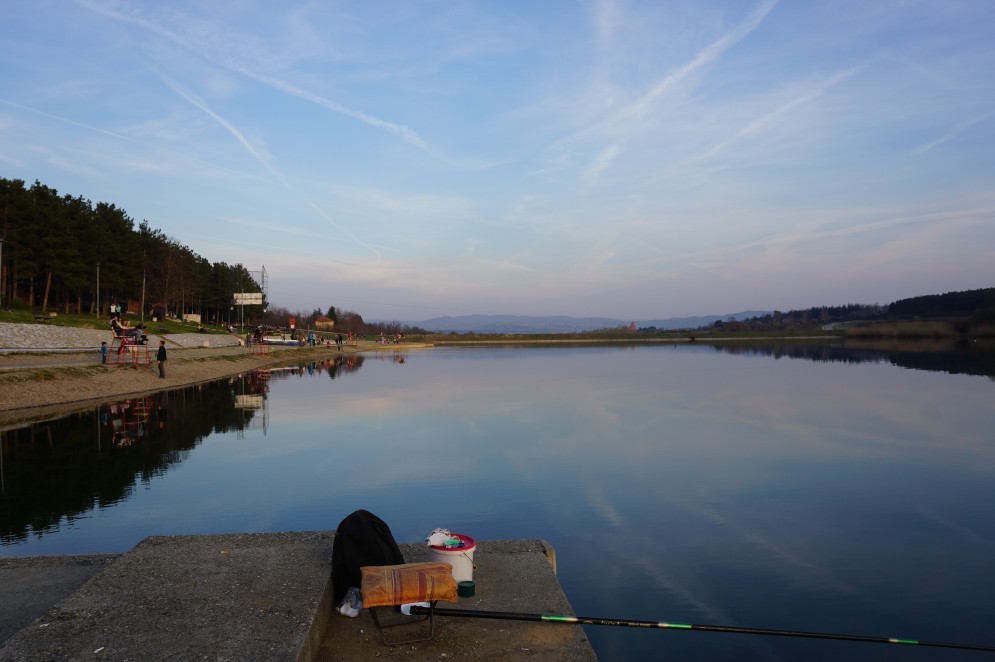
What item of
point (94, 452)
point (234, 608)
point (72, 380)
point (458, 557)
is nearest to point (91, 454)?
point (94, 452)

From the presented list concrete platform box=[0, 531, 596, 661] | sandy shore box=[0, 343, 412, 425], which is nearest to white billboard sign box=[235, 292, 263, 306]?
sandy shore box=[0, 343, 412, 425]

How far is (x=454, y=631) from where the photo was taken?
648 cm

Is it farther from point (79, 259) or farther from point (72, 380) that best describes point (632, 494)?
point (79, 259)

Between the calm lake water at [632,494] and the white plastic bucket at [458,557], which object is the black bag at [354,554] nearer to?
the white plastic bucket at [458,557]

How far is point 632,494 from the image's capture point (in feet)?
46.5

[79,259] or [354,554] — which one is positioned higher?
[79,259]

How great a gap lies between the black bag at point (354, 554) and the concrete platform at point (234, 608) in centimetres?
19

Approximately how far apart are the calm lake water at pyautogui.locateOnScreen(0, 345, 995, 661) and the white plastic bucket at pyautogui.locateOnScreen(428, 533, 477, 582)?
197cm

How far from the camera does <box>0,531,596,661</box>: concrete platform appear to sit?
5418mm

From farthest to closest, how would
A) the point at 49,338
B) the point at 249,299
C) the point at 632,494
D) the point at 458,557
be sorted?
the point at 249,299 < the point at 49,338 < the point at 632,494 < the point at 458,557

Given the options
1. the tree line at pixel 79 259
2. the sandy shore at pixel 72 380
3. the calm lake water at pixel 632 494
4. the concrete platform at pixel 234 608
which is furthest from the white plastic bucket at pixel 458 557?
the tree line at pixel 79 259

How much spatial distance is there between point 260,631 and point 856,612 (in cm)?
719

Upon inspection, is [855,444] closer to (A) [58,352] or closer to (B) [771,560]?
(B) [771,560]

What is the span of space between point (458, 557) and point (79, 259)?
6927 centimetres
